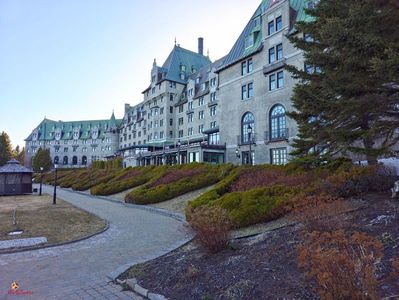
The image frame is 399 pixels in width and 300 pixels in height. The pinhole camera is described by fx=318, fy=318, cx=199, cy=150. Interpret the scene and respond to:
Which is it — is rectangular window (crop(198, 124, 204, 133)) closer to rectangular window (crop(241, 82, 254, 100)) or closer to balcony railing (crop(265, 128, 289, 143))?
rectangular window (crop(241, 82, 254, 100))

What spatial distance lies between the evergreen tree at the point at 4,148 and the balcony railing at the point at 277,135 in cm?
5778

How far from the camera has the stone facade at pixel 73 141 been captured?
371 ft

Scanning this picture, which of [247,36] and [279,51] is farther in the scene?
[247,36]

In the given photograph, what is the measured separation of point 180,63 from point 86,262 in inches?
2784

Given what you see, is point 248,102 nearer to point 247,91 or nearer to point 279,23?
point 247,91

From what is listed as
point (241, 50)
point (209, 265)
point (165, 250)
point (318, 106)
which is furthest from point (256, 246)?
point (241, 50)

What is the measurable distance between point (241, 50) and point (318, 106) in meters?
31.6

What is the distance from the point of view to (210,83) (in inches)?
2365

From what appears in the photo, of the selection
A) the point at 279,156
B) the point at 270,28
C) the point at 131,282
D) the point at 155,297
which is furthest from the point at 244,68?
the point at 155,297

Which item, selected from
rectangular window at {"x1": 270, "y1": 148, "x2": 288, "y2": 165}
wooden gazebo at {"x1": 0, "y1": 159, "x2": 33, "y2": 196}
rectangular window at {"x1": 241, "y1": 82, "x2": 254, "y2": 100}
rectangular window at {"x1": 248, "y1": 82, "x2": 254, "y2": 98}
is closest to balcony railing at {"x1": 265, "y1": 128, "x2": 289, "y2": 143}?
rectangular window at {"x1": 270, "y1": 148, "x2": 288, "y2": 165}

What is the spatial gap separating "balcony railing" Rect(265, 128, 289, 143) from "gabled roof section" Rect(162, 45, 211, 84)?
41.4 metres

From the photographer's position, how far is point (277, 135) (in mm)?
34656

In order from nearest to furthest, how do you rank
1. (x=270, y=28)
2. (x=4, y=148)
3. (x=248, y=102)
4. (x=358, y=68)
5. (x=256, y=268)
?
(x=256, y=268), (x=358, y=68), (x=270, y=28), (x=248, y=102), (x=4, y=148)

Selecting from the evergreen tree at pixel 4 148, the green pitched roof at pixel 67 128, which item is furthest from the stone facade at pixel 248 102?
the green pitched roof at pixel 67 128
